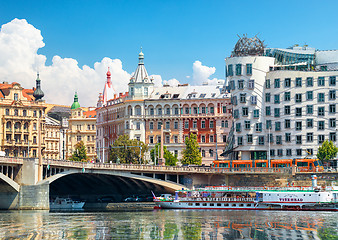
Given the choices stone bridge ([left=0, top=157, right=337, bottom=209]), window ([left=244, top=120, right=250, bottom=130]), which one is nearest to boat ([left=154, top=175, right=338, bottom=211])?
stone bridge ([left=0, top=157, right=337, bottom=209])

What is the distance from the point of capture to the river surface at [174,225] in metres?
74.3

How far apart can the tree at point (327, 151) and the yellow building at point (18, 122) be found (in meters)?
65.1

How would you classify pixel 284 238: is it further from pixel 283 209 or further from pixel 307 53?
pixel 307 53

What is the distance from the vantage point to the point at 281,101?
137250 millimetres

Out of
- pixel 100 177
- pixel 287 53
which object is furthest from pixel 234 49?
pixel 100 177

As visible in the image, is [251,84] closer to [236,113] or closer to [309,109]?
[236,113]

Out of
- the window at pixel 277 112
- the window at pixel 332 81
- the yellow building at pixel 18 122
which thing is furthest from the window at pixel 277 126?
the yellow building at pixel 18 122

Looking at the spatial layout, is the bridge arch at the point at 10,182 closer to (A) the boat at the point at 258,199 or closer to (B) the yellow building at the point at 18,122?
(A) the boat at the point at 258,199

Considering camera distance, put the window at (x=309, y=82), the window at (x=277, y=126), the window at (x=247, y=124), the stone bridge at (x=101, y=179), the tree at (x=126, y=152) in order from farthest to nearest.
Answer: the tree at (x=126, y=152)
the window at (x=247, y=124)
the window at (x=277, y=126)
the window at (x=309, y=82)
the stone bridge at (x=101, y=179)

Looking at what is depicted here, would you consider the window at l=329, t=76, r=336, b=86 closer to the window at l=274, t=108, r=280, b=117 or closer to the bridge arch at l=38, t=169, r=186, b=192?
the window at l=274, t=108, r=280, b=117

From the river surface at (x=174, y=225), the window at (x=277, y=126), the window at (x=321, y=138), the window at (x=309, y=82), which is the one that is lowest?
the river surface at (x=174, y=225)

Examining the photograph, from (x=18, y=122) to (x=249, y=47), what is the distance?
192ft

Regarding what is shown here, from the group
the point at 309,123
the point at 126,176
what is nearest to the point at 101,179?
the point at 126,176

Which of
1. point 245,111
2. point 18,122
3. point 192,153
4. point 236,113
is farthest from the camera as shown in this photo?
point 18,122
